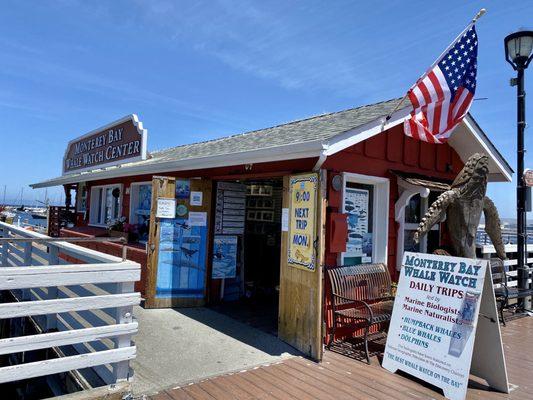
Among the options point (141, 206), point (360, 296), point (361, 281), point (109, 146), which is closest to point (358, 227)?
point (361, 281)

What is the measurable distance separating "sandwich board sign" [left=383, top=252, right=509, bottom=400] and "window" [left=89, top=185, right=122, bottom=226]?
26.9 feet

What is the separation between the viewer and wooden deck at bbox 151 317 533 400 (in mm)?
3684

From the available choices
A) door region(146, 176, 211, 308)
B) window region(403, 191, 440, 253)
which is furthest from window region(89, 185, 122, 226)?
window region(403, 191, 440, 253)

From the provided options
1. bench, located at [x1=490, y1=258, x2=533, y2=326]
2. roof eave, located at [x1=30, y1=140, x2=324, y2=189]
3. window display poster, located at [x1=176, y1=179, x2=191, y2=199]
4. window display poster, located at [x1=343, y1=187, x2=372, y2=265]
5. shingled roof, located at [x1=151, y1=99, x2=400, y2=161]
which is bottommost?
bench, located at [x1=490, y1=258, x2=533, y2=326]

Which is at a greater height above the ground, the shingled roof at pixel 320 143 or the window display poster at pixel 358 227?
the shingled roof at pixel 320 143

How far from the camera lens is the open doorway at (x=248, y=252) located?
273 inches

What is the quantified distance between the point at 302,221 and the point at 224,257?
8.50ft

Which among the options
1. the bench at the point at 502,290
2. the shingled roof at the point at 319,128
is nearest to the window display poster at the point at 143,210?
the shingled roof at the point at 319,128

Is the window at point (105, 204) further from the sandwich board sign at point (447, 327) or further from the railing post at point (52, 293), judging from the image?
the sandwich board sign at point (447, 327)

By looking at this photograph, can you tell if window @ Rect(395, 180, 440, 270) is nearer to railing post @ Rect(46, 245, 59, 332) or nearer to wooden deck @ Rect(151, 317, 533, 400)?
wooden deck @ Rect(151, 317, 533, 400)

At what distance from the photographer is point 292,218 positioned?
5.13 metres

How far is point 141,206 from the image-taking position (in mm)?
9555

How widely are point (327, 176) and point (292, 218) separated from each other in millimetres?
708

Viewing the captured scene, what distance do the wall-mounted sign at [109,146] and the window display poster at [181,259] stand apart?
150 cm
